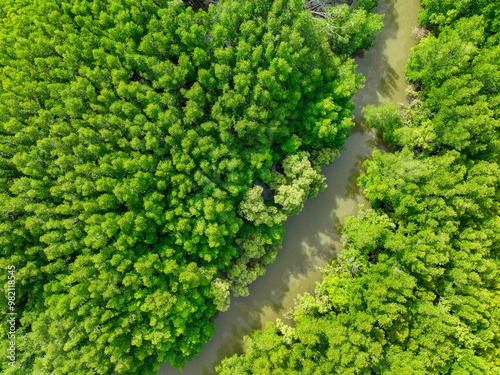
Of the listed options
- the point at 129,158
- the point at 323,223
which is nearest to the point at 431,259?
the point at 323,223

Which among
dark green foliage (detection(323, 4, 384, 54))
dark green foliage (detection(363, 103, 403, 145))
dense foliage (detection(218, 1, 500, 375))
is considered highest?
dark green foliage (detection(323, 4, 384, 54))

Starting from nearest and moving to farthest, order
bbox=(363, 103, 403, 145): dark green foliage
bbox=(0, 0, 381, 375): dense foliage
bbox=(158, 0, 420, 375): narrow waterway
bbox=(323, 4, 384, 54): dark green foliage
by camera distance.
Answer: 1. bbox=(0, 0, 381, 375): dense foliage
2. bbox=(323, 4, 384, 54): dark green foliage
3. bbox=(363, 103, 403, 145): dark green foliage
4. bbox=(158, 0, 420, 375): narrow waterway

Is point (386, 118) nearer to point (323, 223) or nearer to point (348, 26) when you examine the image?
point (348, 26)

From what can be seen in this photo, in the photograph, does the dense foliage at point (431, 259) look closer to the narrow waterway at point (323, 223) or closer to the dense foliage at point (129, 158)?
the narrow waterway at point (323, 223)

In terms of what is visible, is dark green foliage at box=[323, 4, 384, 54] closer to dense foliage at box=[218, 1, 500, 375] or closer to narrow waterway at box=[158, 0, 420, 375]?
narrow waterway at box=[158, 0, 420, 375]

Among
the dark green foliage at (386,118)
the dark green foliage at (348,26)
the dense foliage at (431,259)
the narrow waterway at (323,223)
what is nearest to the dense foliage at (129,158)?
the dark green foliage at (348,26)

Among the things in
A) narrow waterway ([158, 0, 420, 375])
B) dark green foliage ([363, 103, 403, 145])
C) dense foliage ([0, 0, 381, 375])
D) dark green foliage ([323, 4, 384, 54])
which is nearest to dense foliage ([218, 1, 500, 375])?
dark green foliage ([363, 103, 403, 145])

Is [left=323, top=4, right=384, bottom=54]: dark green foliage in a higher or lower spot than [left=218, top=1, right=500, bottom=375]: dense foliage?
higher
